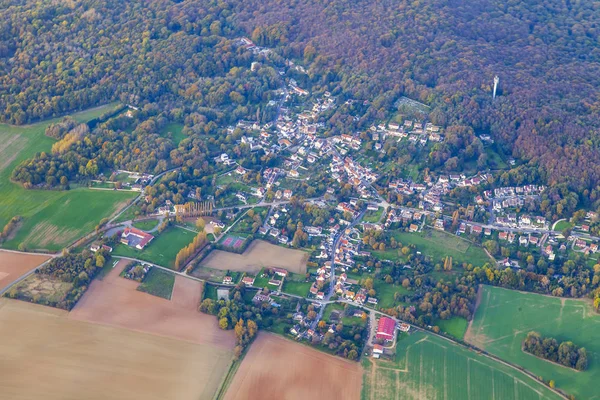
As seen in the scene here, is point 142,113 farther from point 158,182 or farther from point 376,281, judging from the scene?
point 376,281

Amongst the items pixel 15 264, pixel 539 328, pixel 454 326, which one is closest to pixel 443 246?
pixel 454 326

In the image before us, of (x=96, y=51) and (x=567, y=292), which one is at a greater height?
(x=96, y=51)

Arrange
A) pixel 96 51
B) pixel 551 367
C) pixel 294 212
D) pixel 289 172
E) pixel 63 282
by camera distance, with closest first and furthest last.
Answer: pixel 551 367 < pixel 63 282 < pixel 294 212 < pixel 289 172 < pixel 96 51

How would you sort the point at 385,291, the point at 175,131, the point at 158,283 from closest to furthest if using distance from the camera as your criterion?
the point at 158,283 < the point at 385,291 < the point at 175,131

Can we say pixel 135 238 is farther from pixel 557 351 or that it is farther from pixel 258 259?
pixel 557 351

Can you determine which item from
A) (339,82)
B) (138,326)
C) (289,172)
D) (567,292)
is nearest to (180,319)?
(138,326)

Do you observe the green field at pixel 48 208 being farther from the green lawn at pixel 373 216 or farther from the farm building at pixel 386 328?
the farm building at pixel 386 328

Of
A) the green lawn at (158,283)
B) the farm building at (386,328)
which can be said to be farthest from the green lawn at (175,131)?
the farm building at (386,328)
